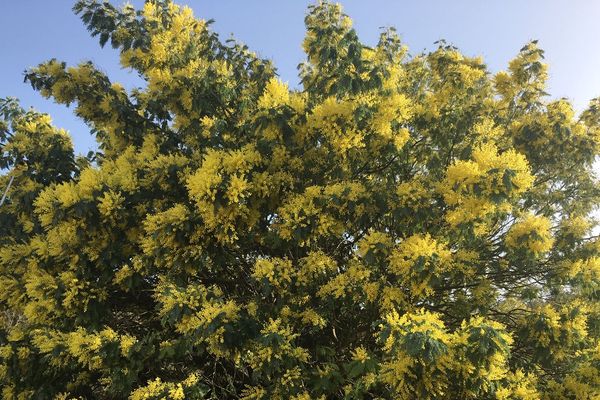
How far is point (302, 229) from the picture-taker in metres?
4.07

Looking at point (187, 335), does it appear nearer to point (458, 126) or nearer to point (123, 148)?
point (123, 148)

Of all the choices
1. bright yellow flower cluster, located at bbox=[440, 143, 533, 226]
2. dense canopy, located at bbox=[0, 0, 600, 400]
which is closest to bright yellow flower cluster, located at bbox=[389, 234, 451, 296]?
dense canopy, located at bbox=[0, 0, 600, 400]

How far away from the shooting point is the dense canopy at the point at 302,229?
12.4ft

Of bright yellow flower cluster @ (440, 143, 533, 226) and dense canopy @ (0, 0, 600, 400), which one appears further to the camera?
dense canopy @ (0, 0, 600, 400)

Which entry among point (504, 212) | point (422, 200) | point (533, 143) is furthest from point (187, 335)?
point (533, 143)

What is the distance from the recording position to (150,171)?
4621mm

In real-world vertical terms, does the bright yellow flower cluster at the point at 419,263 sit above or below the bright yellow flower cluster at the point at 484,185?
below

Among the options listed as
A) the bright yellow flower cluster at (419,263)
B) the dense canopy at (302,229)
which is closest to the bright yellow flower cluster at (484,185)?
the dense canopy at (302,229)

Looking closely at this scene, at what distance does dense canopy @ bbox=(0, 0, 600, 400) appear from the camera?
379 cm

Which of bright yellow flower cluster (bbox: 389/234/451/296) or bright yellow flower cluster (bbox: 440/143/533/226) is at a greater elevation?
bright yellow flower cluster (bbox: 440/143/533/226)

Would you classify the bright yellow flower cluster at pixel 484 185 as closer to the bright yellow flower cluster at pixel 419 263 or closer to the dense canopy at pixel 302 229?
the dense canopy at pixel 302 229

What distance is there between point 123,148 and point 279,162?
225cm

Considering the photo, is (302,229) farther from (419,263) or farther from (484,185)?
(484,185)

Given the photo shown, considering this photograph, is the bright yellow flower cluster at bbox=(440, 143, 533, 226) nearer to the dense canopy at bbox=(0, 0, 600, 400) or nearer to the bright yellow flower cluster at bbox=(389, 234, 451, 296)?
the dense canopy at bbox=(0, 0, 600, 400)
